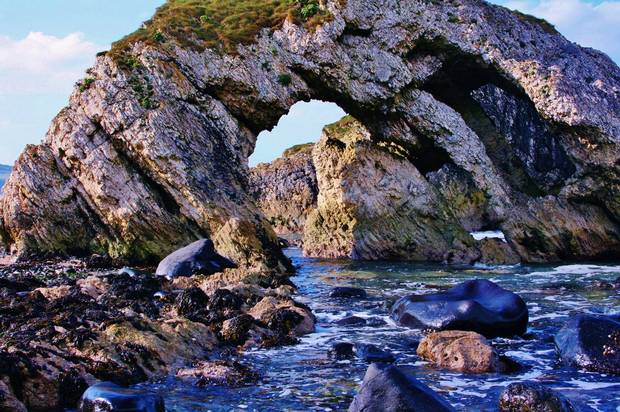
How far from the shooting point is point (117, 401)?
482 inches

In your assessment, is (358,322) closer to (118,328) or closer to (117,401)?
(118,328)

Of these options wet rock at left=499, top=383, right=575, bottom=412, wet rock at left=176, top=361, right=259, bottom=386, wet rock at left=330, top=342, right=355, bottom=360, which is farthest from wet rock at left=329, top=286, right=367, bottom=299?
wet rock at left=499, top=383, right=575, bottom=412

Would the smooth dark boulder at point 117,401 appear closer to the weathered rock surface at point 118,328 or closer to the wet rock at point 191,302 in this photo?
the weathered rock surface at point 118,328

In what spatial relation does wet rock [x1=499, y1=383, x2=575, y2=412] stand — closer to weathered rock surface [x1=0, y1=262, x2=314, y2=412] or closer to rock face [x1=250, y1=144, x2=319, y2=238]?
weathered rock surface [x1=0, y1=262, x2=314, y2=412]

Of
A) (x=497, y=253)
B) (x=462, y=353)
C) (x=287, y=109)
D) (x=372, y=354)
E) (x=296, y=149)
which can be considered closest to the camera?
(x=462, y=353)

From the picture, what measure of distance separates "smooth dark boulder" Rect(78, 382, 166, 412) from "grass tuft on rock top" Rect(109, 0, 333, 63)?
3240 centimetres

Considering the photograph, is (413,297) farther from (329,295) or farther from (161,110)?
(161,110)

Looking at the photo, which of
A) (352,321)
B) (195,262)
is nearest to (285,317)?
(352,321)

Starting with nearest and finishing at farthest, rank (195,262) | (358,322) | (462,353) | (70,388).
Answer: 1. (70,388)
2. (462,353)
3. (358,322)
4. (195,262)

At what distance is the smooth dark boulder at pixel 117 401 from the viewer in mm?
12250

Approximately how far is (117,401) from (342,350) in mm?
7582

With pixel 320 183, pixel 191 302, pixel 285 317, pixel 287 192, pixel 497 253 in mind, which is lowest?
pixel 285 317

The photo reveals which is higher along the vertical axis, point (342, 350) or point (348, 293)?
point (348, 293)

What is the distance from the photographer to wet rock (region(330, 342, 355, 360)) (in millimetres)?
18109
